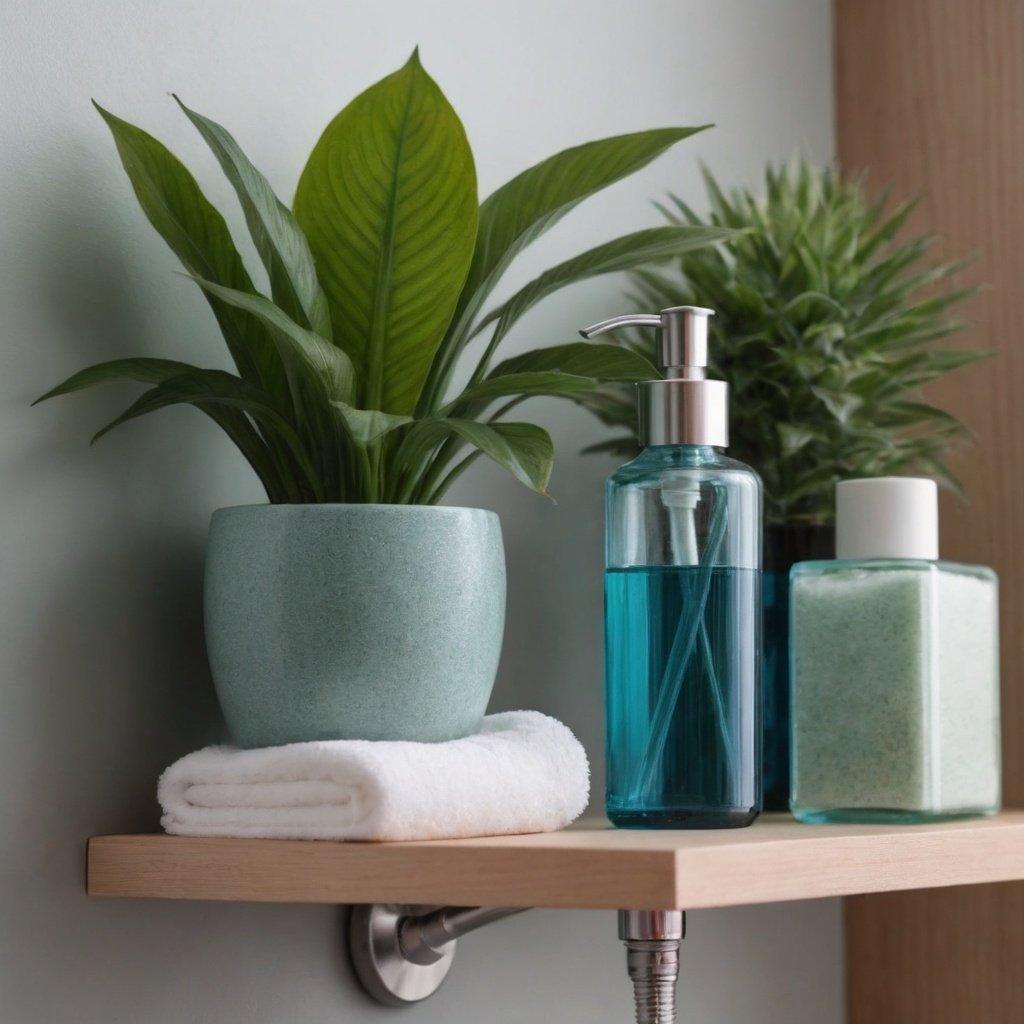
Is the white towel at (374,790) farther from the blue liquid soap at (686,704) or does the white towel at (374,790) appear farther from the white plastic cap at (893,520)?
the white plastic cap at (893,520)

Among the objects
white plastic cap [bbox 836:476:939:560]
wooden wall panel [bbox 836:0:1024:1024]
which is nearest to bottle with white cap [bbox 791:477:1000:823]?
white plastic cap [bbox 836:476:939:560]

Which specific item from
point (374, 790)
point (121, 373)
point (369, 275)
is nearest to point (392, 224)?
point (369, 275)

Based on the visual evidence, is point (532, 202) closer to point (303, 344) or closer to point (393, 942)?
point (303, 344)

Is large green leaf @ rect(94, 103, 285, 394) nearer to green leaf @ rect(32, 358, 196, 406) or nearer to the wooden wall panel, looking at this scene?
green leaf @ rect(32, 358, 196, 406)

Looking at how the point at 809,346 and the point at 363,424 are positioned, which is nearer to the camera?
the point at 363,424

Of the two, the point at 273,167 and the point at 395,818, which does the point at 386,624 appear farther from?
the point at 273,167

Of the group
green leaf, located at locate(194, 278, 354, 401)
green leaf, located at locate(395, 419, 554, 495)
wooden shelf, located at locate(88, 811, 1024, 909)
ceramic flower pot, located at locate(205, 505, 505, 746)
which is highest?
green leaf, located at locate(194, 278, 354, 401)

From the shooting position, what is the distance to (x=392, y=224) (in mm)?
581

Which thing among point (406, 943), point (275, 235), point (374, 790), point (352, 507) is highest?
point (275, 235)

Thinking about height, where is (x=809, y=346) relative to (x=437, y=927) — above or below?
above

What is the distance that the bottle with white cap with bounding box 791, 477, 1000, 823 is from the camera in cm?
64

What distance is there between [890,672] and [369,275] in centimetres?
29

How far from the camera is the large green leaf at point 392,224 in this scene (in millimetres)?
570

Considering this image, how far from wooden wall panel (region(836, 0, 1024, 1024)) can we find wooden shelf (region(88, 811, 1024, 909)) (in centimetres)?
30
